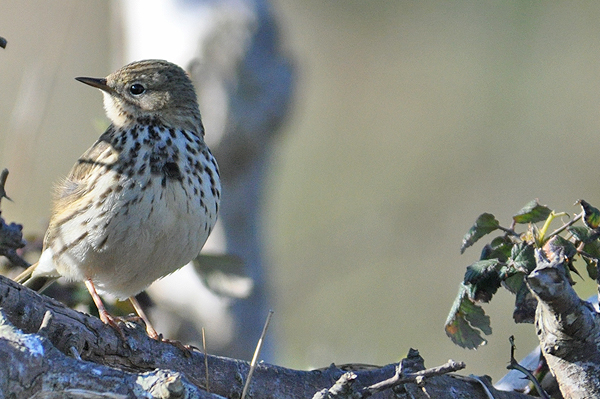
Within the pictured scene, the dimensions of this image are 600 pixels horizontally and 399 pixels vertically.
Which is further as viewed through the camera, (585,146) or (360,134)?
(360,134)

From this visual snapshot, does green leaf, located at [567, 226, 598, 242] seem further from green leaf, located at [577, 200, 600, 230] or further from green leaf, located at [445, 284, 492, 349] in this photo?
green leaf, located at [445, 284, 492, 349]

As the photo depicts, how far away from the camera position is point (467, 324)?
3.37 m

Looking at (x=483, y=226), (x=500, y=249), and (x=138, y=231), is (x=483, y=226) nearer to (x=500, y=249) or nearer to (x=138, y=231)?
(x=500, y=249)

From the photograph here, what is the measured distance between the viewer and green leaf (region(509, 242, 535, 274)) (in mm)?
3037

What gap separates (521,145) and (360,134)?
2.14 m

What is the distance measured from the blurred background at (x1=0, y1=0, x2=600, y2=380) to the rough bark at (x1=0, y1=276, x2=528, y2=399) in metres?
2.28

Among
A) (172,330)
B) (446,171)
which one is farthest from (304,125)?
(172,330)

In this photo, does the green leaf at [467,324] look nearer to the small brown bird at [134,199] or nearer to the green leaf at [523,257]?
the green leaf at [523,257]

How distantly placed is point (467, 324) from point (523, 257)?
0.44m

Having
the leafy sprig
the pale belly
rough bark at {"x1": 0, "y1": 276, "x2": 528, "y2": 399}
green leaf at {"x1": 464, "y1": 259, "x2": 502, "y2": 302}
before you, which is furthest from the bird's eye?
green leaf at {"x1": 464, "y1": 259, "x2": 502, "y2": 302}

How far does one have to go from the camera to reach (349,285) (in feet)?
29.6

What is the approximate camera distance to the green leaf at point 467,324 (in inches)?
131

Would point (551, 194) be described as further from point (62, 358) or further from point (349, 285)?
point (62, 358)

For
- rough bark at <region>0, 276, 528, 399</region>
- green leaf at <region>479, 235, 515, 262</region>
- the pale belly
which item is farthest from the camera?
the pale belly
